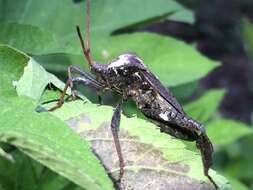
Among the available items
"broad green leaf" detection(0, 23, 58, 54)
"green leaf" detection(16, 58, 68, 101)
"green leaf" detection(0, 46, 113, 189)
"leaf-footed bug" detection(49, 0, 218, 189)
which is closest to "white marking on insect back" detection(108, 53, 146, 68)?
"leaf-footed bug" detection(49, 0, 218, 189)

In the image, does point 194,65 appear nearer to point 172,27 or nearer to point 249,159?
point 249,159

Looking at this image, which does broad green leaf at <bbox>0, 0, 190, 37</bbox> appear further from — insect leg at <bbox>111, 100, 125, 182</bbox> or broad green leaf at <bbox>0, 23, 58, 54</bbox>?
insect leg at <bbox>111, 100, 125, 182</bbox>

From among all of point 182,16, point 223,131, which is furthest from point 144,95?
point 223,131

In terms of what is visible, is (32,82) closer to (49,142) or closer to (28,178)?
(28,178)

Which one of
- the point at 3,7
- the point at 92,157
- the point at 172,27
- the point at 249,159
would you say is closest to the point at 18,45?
the point at 3,7

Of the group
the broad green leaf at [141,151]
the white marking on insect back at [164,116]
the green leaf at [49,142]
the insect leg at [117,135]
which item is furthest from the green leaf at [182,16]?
the green leaf at [49,142]

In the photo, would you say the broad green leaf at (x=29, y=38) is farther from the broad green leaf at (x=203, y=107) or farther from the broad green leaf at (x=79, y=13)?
the broad green leaf at (x=203, y=107)
